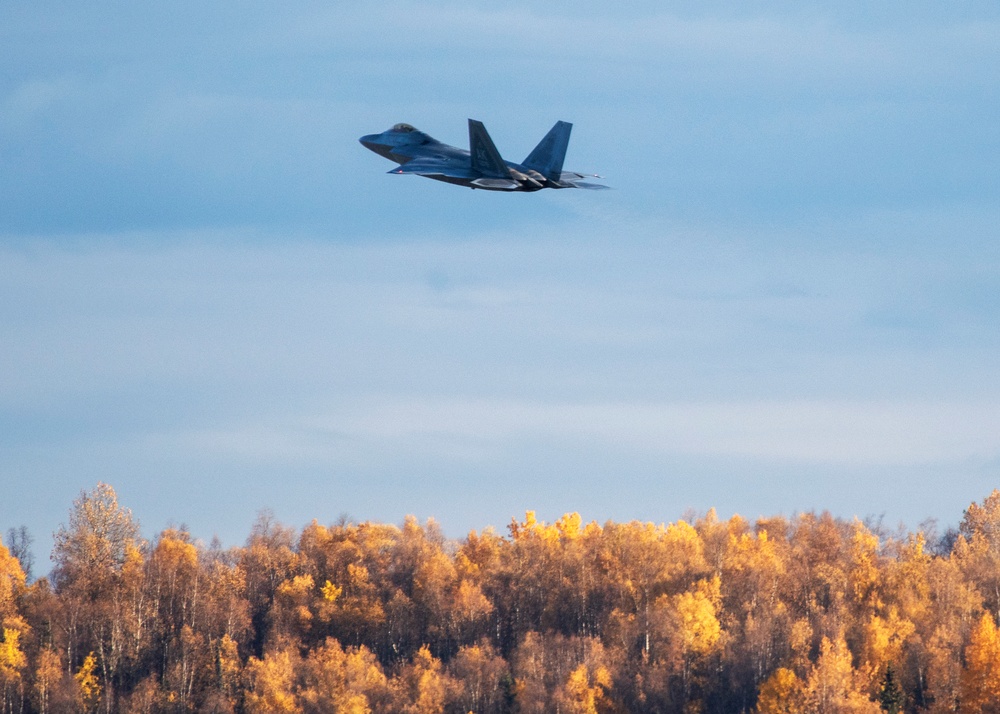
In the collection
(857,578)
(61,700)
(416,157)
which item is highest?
(416,157)

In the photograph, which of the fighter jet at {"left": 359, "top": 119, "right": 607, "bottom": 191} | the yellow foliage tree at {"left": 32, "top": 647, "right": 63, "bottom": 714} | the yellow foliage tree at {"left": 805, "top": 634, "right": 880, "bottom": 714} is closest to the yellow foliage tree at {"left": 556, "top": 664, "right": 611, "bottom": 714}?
the yellow foliage tree at {"left": 805, "top": 634, "right": 880, "bottom": 714}

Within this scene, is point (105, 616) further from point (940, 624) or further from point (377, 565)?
point (940, 624)

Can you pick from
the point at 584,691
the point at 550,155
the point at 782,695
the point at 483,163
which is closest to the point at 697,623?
the point at 584,691

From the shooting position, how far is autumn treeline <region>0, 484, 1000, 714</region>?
114m

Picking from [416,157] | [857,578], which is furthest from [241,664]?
[416,157]

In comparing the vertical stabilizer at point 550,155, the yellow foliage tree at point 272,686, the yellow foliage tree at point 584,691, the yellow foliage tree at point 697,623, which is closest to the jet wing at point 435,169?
the vertical stabilizer at point 550,155

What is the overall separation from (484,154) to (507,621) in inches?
2842

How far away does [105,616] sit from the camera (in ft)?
447

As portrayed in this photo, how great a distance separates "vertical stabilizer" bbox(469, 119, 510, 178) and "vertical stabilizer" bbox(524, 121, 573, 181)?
236 centimetres

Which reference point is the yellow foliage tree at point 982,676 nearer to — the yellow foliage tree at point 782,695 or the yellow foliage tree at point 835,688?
the yellow foliage tree at point 835,688

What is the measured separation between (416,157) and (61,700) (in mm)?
64286

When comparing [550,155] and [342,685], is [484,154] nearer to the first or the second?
[550,155]

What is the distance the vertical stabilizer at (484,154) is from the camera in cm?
7500

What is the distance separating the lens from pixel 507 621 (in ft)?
460
